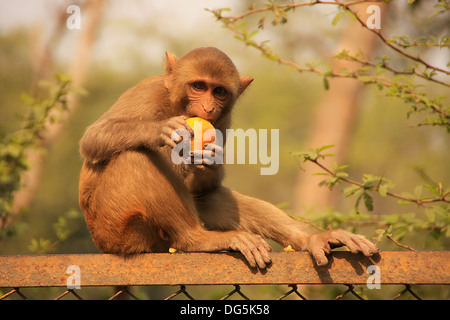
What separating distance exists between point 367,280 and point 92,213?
2.01 m

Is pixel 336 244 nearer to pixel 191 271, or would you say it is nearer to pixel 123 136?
pixel 191 271

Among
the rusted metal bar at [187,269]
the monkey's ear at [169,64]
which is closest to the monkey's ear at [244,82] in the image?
the monkey's ear at [169,64]

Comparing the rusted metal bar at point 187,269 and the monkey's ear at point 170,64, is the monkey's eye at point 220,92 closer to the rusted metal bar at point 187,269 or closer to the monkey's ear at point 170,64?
the monkey's ear at point 170,64

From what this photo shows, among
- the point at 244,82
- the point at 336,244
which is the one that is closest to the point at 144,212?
the point at 336,244

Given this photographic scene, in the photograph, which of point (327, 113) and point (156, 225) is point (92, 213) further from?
point (327, 113)

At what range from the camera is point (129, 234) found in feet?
11.8

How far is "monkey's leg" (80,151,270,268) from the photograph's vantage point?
3611mm

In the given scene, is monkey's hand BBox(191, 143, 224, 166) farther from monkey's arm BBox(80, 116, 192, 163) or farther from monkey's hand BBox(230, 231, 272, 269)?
monkey's hand BBox(230, 231, 272, 269)

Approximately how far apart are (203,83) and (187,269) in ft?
6.53

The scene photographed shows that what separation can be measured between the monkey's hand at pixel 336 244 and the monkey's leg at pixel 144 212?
51 cm

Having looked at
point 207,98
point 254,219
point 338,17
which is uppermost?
point 338,17

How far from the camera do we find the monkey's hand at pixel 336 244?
2.87 meters

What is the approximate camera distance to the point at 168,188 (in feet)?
12.1
